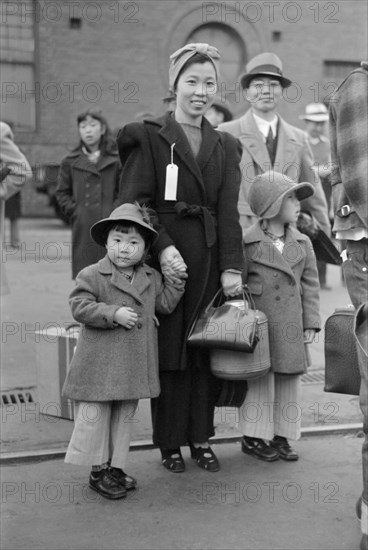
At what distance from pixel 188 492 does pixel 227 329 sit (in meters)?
0.78

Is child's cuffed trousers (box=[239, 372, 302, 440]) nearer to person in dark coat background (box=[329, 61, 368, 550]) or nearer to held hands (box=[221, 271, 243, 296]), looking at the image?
held hands (box=[221, 271, 243, 296])

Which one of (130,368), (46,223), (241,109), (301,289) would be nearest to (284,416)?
(301,289)

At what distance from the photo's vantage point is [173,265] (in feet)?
12.2

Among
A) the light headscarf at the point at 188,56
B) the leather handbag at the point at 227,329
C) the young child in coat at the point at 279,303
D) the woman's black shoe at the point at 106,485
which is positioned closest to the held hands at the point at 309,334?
the young child in coat at the point at 279,303

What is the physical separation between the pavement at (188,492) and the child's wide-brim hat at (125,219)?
3.75 feet

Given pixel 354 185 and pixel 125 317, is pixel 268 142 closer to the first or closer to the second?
pixel 125 317

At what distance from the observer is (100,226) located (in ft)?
12.3

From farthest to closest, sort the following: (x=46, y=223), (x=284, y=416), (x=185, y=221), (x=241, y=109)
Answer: (x=241, y=109)
(x=46, y=223)
(x=284, y=416)
(x=185, y=221)

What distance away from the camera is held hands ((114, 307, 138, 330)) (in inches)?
139

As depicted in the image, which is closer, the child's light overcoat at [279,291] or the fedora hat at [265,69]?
the child's light overcoat at [279,291]

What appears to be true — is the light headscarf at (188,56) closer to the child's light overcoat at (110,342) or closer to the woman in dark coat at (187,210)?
the woman in dark coat at (187,210)

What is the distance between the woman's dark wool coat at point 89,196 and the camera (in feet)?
19.4

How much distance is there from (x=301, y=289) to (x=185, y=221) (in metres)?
0.78

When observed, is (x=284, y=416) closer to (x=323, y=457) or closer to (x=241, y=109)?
(x=323, y=457)
